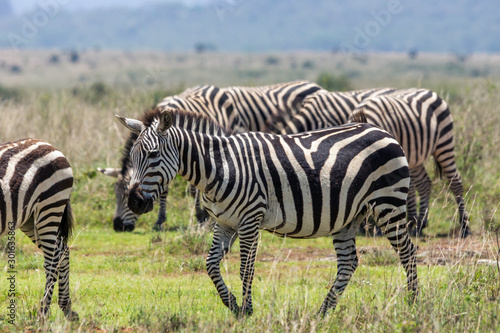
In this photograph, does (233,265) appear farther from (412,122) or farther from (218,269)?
(412,122)

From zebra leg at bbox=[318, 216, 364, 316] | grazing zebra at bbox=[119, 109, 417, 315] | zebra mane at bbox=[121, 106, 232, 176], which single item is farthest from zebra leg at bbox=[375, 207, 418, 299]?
zebra mane at bbox=[121, 106, 232, 176]

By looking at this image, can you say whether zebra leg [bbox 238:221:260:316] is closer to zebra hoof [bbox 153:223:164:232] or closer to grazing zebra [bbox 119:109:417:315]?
grazing zebra [bbox 119:109:417:315]

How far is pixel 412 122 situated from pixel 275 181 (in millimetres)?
5393

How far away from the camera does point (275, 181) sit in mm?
6273

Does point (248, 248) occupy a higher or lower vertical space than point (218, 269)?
higher

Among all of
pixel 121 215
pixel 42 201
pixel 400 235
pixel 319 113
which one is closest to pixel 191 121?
pixel 42 201

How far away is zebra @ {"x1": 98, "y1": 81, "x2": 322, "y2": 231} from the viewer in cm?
1082

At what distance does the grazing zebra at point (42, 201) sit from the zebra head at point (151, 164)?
0.74 m

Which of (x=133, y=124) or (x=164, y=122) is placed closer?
(x=164, y=122)

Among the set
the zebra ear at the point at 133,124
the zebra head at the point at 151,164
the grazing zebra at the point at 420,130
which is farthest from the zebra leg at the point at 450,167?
the zebra ear at the point at 133,124

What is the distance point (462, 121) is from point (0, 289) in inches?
401

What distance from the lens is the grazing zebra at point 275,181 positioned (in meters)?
6.07

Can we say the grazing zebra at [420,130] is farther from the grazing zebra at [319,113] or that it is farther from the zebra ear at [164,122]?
the zebra ear at [164,122]

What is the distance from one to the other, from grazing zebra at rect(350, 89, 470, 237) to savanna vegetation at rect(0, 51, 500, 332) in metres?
0.51
